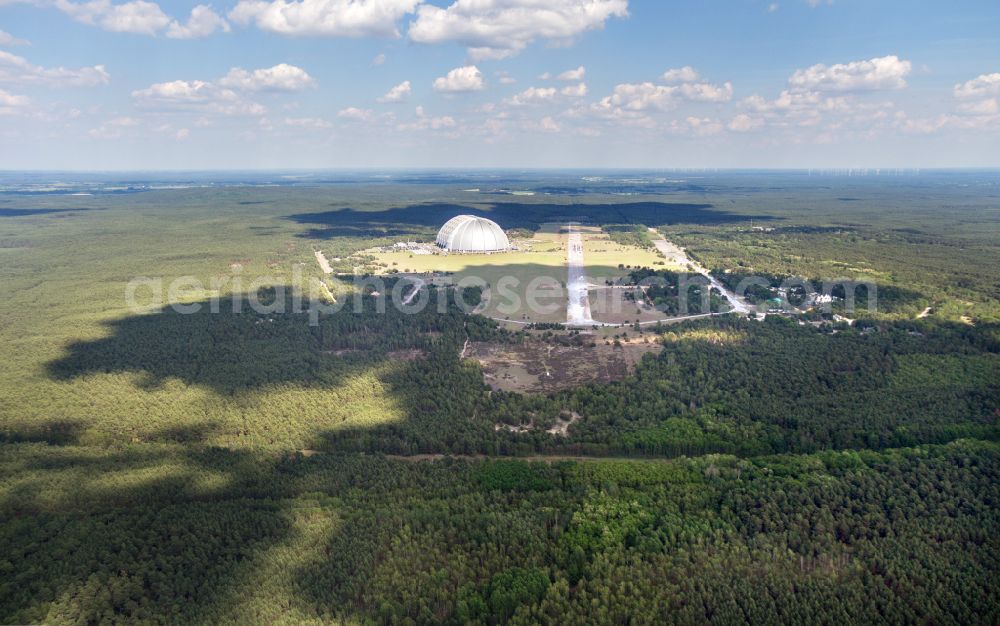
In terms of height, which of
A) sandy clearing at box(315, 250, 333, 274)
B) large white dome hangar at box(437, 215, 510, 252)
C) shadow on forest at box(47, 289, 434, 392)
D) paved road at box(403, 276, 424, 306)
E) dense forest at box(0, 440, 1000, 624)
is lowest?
dense forest at box(0, 440, 1000, 624)

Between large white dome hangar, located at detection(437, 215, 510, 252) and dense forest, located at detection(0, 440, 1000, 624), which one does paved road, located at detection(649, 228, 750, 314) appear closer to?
large white dome hangar, located at detection(437, 215, 510, 252)

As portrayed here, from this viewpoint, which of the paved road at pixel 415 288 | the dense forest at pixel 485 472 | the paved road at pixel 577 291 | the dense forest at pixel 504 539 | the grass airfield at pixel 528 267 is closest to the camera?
the dense forest at pixel 504 539

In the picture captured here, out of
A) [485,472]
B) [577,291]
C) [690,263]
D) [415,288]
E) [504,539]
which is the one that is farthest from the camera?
[690,263]

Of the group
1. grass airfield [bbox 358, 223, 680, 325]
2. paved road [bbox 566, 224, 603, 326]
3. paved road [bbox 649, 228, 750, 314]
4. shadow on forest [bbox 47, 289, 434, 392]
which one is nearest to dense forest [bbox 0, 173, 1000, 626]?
shadow on forest [bbox 47, 289, 434, 392]

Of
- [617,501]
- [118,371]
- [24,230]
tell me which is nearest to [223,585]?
[617,501]

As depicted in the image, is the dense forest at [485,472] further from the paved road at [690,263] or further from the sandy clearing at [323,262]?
the sandy clearing at [323,262]

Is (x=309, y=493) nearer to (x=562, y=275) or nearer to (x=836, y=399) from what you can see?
(x=836, y=399)

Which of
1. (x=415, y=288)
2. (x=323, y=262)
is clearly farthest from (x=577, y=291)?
(x=323, y=262)

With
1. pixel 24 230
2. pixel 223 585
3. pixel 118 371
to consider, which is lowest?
pixel 223 585

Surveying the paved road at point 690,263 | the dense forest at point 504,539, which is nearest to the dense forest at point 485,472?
the dense forest at point 504,539

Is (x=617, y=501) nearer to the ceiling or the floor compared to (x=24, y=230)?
nearer to the floor

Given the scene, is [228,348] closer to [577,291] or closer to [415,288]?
[415,288]
